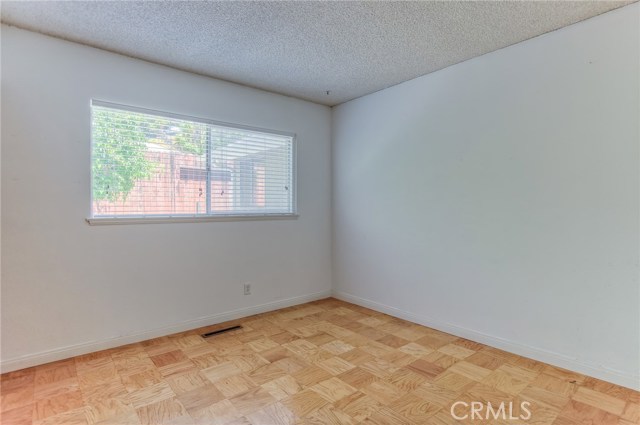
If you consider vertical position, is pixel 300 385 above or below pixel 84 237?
below

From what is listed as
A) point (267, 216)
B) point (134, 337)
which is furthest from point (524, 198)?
point (134, 337)

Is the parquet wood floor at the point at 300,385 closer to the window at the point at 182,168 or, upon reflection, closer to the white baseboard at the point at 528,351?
the white baseboard at the point at 528,351

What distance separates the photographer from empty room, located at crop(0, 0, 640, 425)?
212 cm

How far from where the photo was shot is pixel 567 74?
2387 millimetres

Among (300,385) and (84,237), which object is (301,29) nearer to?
(84,237)

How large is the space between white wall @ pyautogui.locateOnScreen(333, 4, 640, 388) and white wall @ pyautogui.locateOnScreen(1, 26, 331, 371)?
5.27 feet

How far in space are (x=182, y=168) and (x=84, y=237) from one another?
981 millimetres

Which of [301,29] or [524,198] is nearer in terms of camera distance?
[301,29]

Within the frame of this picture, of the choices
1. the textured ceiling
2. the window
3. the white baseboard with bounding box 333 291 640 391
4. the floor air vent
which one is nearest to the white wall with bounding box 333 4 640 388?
the white baseboard with bounding box 333 291 640 391

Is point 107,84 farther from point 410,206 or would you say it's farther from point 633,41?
point 633,41

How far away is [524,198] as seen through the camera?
259cm

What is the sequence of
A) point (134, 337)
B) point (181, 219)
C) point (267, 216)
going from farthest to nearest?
1. point (267, 216)
2. point (181, 219)
3. point (134, 337)

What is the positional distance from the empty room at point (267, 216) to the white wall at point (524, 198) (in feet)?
0.05

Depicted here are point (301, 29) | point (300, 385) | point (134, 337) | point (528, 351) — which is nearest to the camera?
point (300, 385)
